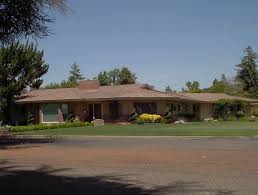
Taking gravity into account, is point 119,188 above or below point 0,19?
below

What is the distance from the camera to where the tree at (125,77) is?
8757cm

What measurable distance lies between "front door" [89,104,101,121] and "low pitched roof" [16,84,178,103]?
3.52ft

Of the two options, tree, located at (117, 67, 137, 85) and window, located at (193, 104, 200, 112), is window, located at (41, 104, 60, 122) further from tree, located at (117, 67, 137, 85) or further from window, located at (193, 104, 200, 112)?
tree, located at (117, 67, 137, 85)

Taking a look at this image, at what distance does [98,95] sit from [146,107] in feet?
15.1

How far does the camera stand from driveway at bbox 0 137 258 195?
11.6m

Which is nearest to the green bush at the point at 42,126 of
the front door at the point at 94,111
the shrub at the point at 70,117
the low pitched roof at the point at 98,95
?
Answer: the low pitched roof at the point at 98,95

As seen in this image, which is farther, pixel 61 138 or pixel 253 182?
pixel 61 138

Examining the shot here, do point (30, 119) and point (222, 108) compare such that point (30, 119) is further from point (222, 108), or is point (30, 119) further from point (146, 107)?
point (222, 108)

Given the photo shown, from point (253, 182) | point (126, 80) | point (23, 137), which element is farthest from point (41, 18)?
point (126, 80)

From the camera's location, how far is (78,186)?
39.2 feet

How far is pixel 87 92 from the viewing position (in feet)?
178

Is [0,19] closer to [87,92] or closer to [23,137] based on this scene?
[23,137]

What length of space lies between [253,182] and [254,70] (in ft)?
277

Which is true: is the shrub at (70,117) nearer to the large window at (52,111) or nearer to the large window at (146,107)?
the large window at (52,111)
